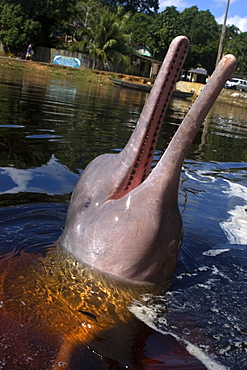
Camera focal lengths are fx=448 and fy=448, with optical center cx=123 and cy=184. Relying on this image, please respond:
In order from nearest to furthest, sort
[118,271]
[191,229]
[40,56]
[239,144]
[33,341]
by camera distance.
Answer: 1. [33,341]
2. [118,271]
3. [191,229]
4. [239,144]
5. [40,56]

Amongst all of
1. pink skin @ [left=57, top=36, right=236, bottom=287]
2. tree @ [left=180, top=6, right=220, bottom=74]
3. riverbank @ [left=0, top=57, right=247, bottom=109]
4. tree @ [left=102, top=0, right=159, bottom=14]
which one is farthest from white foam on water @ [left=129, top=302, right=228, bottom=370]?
tree @ [left=102, top=0, right=159, bottom=14]

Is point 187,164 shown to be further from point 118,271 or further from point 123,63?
point 123,63

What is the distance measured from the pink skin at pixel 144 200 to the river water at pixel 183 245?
308mm

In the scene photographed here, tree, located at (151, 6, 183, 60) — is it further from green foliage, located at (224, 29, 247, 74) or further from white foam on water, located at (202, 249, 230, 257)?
white foam on water, located at (202, 249, 230, 257)

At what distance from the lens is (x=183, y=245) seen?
Answer: 13.9 feet

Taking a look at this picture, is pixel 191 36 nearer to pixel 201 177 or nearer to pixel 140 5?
pixel 140 5

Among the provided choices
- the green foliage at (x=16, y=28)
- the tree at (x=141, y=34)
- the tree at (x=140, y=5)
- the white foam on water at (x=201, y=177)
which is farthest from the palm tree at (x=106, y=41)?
the tree at (x=140, y=5)

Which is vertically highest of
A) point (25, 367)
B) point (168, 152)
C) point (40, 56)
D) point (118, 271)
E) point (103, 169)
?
→ point (40, 56)

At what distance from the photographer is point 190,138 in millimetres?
2758

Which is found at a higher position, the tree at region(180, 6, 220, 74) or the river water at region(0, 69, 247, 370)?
the tree at region(180, 6, 220, 74)

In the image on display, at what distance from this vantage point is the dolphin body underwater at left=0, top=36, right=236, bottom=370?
2607 mm

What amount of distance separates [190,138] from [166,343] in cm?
123

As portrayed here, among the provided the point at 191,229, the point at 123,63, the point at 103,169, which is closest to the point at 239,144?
the point at 191,229

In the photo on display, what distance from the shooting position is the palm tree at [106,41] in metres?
48.4
